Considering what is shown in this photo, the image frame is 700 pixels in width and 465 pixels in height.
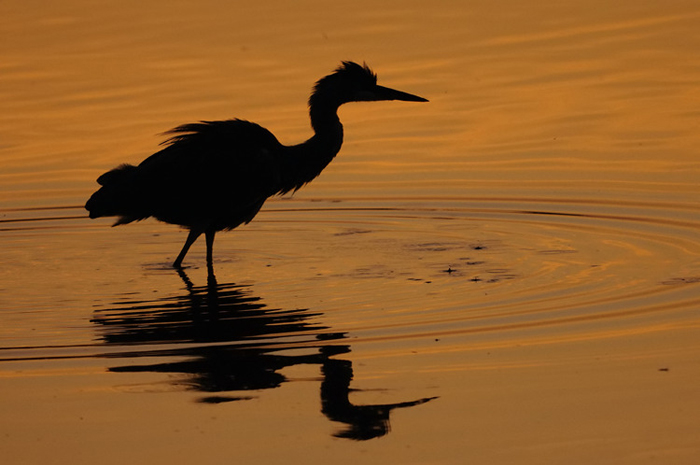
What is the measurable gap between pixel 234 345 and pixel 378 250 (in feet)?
11.5

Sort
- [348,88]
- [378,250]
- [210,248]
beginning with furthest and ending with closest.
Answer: [348,88], [210,248], [378,250]

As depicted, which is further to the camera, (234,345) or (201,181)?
(201,181)

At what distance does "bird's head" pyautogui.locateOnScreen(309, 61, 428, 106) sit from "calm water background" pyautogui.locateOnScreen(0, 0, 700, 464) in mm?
1090

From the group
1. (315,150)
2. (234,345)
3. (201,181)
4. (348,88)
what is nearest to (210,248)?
(201,181)

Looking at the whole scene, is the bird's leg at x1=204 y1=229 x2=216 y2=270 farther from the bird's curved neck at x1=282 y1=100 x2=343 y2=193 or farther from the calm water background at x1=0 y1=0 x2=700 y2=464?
the bird's curved neck at x1=282 y1=100 x2=343 y2=193

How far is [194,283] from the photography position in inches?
504

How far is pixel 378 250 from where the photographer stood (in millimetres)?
13422

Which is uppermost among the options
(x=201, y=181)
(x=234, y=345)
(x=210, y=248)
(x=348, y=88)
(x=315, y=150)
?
(x=348, y=88)

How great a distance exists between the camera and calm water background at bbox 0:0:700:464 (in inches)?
324

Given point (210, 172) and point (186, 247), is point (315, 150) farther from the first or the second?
point (186, 247)

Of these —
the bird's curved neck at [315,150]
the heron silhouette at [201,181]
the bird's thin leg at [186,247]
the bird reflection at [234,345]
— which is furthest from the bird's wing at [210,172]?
the bird reflection at [234,345]

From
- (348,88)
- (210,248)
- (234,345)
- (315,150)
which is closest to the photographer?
(234,345)

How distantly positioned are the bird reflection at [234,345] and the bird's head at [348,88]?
3.11m

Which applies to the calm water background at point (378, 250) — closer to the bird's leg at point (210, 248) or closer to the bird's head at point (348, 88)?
the bird's leg at point (210, 248)
